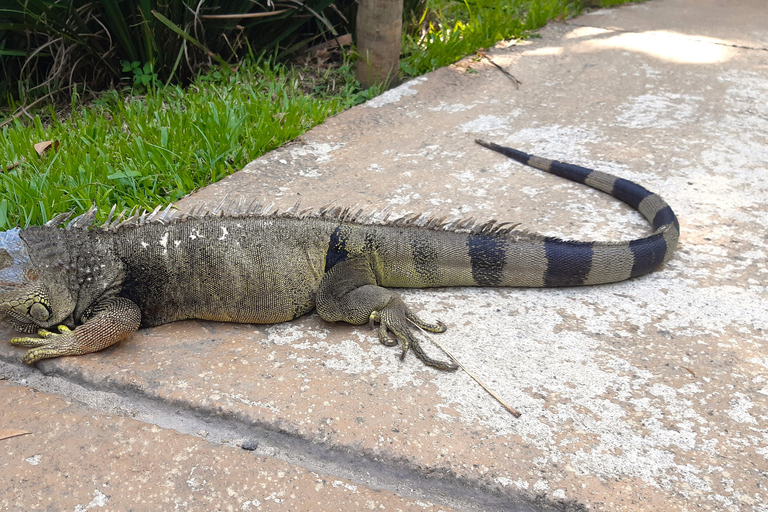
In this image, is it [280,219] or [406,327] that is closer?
[406,327]

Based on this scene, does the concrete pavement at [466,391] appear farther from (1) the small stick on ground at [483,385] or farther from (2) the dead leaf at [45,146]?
(2) the dead leaf at [45,146]

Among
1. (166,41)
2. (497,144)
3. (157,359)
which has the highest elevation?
(166,41)

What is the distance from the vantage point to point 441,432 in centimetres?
188

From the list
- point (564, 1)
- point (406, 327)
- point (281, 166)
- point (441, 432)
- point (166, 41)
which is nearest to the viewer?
point (441, 432)

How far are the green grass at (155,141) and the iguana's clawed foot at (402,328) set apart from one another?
4.74ft

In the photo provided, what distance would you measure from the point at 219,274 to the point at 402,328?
30.2 inches

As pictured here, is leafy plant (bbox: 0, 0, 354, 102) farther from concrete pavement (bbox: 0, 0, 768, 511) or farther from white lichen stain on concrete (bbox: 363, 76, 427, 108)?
concrete pavement (bbox: 0, 0, 768, 511)

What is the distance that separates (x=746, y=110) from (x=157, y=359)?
14.0 ft

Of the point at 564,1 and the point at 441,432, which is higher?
the point at 564,1

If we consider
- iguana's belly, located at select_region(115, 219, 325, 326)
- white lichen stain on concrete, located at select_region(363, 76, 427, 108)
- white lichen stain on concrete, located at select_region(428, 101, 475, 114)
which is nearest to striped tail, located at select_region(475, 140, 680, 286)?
iguana's belly, located at select_region(115, 219, 325, 326)

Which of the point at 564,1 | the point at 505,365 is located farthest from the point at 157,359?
the point at 564,1

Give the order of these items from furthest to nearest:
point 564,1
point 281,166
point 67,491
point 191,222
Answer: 1. point 564,1
2. point 281,166
3. point 191,222
4. point 67,491

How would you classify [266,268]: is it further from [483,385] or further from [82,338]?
[483,385]

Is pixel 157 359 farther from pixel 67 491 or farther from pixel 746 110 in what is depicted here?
pixel 746 110
